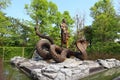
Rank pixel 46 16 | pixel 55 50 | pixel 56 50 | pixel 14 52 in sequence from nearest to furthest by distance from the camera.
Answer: pixel 55 50 < pixel 56 50 < pixel 14 52 < pixel 46 16

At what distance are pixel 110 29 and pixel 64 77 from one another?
22.6 m

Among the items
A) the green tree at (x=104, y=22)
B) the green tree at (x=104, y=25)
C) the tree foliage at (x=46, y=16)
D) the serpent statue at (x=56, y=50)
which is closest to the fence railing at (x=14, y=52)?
the tree foliage at (x=46, y=16)

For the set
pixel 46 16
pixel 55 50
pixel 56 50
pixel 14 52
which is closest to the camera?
pixel 55 50

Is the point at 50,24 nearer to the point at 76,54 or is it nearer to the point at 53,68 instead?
the point at 76,54

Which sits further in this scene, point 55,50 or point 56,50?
point 56,50

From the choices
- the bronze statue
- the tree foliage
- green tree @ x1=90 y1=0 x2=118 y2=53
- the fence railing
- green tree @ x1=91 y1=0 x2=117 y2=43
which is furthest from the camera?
green tree @ x1=91 y1=0 x2=117 y2=43

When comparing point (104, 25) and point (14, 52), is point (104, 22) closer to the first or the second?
point (104, 25)

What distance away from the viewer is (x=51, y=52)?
14.0 metres

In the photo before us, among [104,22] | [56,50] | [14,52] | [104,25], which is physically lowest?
[14,52]

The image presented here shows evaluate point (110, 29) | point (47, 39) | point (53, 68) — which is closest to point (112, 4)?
point (110, 29)

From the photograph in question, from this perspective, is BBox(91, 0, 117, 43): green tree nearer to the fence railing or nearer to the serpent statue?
the fence railing

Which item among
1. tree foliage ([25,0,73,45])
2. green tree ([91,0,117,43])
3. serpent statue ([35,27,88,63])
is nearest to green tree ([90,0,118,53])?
green tree ([91,0,117,43])

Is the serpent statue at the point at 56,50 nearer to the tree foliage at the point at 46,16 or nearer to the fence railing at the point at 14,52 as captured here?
the fence railing at the point at 14,52

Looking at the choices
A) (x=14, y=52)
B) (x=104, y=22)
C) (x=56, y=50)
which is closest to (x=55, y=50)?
(x=56, y=50)
